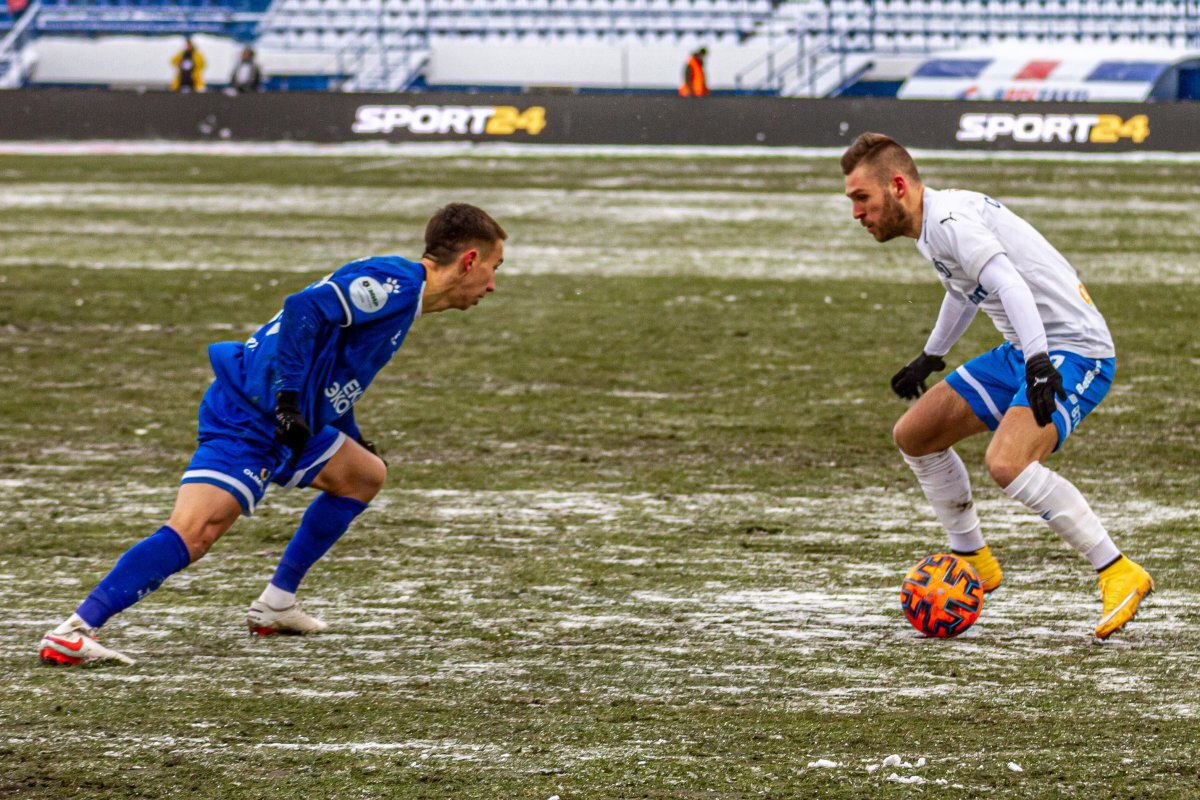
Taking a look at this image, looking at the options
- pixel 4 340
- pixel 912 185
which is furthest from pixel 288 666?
pixel 4 340

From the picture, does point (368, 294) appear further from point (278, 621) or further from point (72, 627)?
point (72, 627)

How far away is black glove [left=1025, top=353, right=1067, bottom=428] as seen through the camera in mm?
4953

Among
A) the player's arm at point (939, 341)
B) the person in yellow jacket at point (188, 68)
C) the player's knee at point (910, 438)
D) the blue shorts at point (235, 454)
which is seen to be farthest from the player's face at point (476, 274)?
the person in yellow jacket at point (188, 68)

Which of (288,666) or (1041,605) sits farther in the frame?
(1041,605)

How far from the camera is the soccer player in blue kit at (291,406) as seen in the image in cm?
478

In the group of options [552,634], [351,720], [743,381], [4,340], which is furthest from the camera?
[4,340]

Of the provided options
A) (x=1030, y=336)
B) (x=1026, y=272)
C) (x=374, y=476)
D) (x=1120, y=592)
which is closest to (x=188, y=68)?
(x=374, y=476)

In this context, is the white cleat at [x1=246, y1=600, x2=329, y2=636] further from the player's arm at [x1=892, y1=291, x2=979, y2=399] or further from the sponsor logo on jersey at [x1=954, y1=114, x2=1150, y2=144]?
the sponsor logo on jersey at [x1=954, y1=114, x2=1150, y2=144]

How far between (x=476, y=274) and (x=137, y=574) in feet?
4.51

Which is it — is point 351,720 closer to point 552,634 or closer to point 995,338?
point 552,634

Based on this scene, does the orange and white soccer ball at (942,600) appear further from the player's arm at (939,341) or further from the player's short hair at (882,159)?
the player's short hair at (882,159)

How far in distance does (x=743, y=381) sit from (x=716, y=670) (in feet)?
17.6

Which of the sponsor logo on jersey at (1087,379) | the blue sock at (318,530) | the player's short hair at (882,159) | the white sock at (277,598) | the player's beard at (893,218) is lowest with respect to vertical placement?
the white sock at (277,598)

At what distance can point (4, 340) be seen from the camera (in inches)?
452
